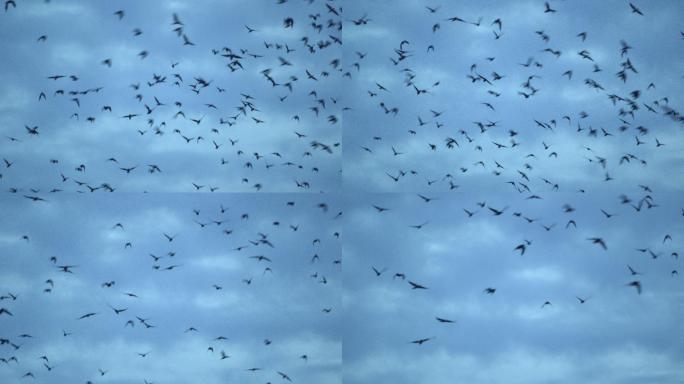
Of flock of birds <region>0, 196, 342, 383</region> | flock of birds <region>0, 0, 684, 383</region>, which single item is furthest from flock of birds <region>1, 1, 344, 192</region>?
flock of birds <region>0, 196, 342, 383</region>

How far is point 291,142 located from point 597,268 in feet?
4.60

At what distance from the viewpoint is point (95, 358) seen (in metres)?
3.24

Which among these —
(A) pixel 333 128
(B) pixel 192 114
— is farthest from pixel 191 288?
(A) pixel 333 128

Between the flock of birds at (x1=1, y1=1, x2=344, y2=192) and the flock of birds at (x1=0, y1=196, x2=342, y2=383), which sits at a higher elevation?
the flock of birds at (x1=1, y1=1, x2=344, y2=192)

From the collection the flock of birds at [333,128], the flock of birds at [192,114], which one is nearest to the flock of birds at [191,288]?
the flock of birds at [333,128]

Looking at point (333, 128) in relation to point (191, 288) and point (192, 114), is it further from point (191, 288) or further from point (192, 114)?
point (191, 288)

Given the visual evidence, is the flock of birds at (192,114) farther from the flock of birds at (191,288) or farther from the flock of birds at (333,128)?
the flock of birds at (191,288)

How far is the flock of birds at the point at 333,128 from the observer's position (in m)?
3.28

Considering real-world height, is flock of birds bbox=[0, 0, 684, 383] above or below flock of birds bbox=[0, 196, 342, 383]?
above

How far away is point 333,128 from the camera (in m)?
3.40

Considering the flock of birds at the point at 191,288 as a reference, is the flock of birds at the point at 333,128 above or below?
above

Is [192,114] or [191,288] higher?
[192,114]

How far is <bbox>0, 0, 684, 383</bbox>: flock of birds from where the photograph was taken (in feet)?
10.8

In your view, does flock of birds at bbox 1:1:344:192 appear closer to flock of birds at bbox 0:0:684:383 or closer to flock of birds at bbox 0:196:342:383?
flock of birds at bbox 0:0:684:383
